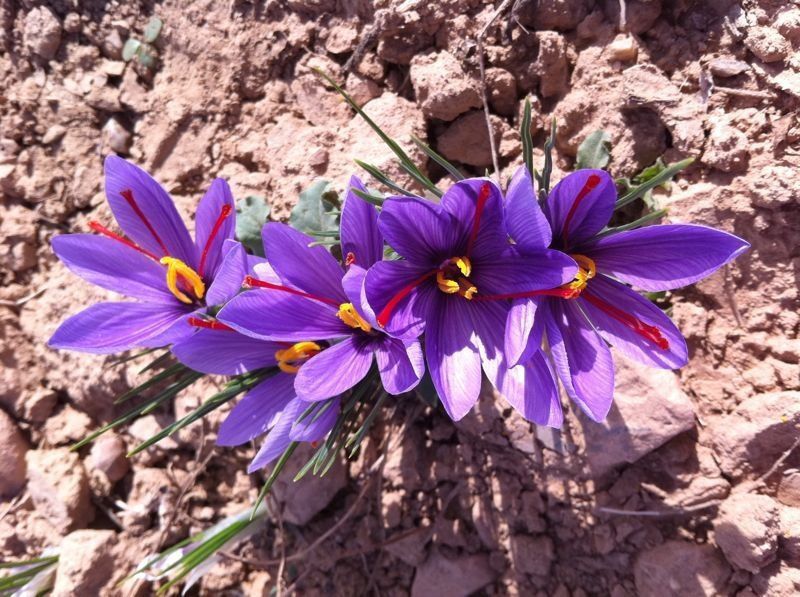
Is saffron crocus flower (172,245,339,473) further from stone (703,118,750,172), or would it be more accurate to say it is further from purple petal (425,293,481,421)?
stone (703,118,750,172)

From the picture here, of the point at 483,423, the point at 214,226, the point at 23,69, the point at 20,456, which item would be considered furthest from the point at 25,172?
the point at 483,423

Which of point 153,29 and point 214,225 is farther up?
point 153,29

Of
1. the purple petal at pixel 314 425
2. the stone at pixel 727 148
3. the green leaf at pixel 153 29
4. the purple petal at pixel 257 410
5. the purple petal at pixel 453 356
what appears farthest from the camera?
the green leaf at pixel 153 29

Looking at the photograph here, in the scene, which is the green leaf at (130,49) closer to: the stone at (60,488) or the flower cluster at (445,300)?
the flower cluster at (445,300)

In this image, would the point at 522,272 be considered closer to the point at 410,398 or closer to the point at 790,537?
the point at 410,398

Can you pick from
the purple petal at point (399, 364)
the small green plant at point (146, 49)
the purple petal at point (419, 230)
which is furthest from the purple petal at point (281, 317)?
the small green plant at point (146, 49)

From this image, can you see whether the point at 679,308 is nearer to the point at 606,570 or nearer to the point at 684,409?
the point at 684,409

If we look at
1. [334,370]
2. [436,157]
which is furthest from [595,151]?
[334,370]

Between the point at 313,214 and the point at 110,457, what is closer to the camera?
the point at 313,214
